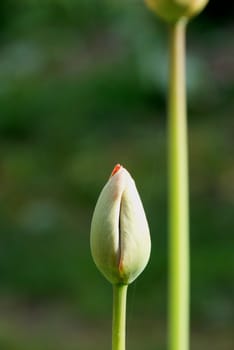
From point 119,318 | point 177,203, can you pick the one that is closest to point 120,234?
point 119,318

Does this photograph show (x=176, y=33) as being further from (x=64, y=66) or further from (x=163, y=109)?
(x=64, y=66)

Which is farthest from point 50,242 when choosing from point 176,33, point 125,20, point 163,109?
point 176,33

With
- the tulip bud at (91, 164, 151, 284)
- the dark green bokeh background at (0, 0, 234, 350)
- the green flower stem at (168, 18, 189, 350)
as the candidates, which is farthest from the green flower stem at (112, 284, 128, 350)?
the dark green bokeh background at (0, 0, 234, 350)

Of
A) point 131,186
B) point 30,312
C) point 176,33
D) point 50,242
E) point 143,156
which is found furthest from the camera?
point 143,156

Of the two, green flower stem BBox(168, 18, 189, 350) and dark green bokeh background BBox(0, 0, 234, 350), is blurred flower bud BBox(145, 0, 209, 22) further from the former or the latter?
dark green bokeh background BBox(0, 0, 234, 350)

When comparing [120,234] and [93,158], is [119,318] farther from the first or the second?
[93,158]

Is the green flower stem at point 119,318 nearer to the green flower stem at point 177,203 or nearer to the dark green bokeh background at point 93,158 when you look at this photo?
the green flower stem at point 177,203
